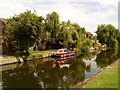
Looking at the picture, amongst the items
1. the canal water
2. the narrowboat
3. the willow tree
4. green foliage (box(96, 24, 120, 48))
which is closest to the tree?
the narrowboat

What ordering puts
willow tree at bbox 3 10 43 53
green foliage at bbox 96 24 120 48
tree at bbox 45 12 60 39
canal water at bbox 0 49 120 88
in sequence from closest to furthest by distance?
canal water at bbox 0 49 120 88 < willow tree at bbox 3 10 43 53 < tree at bbox 45 12 60 39 < green foliage at bbox 96 24 120 48

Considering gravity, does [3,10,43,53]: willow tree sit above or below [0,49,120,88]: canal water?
Result: above

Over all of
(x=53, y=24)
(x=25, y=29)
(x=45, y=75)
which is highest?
(x=53, y=24)

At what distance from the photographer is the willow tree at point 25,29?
28.4m

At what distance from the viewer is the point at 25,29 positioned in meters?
28.5

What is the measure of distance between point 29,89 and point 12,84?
2666 millimetres

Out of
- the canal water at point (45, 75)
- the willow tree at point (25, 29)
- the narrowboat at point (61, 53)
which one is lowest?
the canal water at point (45, 75)

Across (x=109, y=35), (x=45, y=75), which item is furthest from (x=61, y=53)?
(x=109, y=35)

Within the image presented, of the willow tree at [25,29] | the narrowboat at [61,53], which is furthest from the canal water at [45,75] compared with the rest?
the narrowboat at [61,53]

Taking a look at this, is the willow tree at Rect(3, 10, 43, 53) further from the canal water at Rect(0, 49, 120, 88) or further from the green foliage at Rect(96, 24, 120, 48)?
the green foliage at Rect(96, 24, 120, 48)

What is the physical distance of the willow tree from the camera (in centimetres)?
2842

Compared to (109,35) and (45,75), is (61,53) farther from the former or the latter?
(109,35)

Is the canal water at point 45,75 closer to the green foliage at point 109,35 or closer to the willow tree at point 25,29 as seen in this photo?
the willow tree at point 25,29

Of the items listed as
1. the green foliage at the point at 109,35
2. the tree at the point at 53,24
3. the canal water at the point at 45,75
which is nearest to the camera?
the canal water at the point at 45,75
